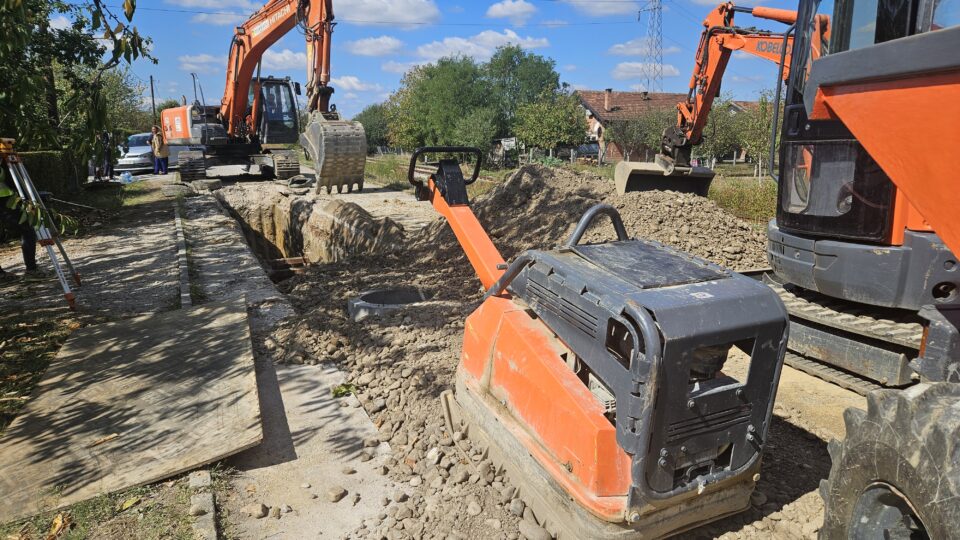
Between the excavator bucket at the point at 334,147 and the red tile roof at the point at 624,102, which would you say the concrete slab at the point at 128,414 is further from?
the red tile roof at the point at 624,102

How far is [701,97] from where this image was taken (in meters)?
9.98

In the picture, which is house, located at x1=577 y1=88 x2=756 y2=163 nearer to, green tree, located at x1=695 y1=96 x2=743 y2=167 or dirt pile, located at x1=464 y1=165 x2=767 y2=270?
green tree, located at x1=695 y1=96 x2=743 y2=167

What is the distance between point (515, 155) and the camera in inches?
1614

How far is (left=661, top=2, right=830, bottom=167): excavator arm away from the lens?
8319 millimetres

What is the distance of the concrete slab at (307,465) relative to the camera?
10.4 feet

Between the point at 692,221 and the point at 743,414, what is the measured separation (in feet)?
20.2

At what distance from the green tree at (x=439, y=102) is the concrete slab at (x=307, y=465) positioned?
4309 cm

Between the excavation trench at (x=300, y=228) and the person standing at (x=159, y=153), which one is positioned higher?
the person standing at (x=159, y=153)

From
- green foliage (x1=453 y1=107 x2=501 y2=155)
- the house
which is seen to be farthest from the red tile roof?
green foliage (x1=453 y1=107 x2=501 y2=155)

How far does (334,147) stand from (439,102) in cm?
3658

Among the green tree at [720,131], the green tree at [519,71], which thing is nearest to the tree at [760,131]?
the green tree at [720,131]

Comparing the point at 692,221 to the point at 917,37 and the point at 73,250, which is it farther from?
the point at 73,250

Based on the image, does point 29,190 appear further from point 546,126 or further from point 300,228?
point 546,126

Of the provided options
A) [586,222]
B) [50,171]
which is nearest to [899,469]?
[586,222]
